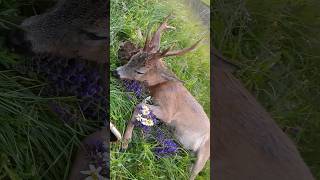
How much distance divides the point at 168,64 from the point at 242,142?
1.15 ft

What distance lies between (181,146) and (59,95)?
50 centimetres

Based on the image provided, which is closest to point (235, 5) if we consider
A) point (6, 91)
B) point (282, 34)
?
point (282, 34)

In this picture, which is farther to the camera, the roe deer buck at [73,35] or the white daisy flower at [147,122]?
the roe deer buck at [73,35]

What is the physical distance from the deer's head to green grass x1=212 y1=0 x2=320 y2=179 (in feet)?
1.10

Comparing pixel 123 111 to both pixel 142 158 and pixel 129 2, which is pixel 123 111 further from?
pixel 129 2

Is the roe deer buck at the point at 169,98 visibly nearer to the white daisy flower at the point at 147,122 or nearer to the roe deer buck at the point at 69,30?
the white daisy flower at the point at 147,122

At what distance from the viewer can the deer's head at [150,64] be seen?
1.58 m

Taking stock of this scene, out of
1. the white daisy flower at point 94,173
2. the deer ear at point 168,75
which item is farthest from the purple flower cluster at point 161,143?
the white daisy flower at point 94,173

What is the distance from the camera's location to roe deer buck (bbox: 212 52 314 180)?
65.5 inches

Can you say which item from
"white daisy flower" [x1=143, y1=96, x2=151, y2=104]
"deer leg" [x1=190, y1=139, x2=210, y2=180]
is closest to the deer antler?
"white daisy flower" [x1=143, y1=96, x2=151, y2=104]

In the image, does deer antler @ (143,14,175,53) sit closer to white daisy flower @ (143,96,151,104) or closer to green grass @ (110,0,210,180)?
green grass @ (110,0,210,180)

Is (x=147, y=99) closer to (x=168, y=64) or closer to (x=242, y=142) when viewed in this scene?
(x=168, y=64)

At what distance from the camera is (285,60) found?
1929 mm

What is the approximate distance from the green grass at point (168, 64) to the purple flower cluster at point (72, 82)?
248 mm
